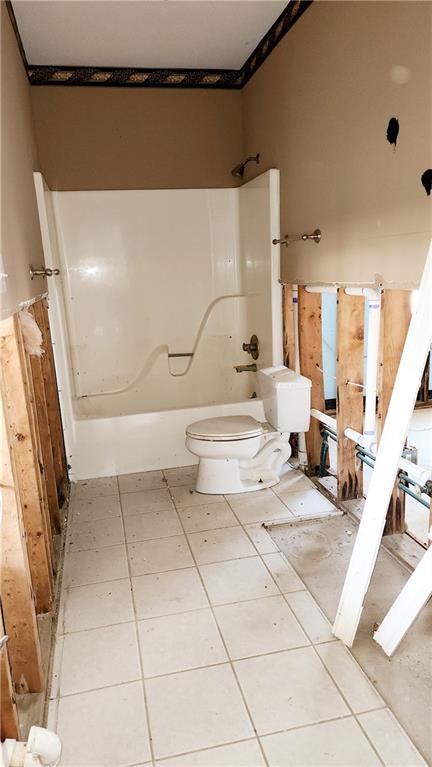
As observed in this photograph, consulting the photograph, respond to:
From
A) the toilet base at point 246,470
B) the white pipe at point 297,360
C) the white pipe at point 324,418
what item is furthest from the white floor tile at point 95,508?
the white pipe at point 324,418

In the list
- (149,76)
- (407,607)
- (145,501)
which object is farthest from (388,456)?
(149,76)

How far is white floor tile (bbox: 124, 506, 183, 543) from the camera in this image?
2.67m

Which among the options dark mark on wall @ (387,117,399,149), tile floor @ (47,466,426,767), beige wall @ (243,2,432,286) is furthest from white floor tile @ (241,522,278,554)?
dark mark on wall @ (387,117,399,149)

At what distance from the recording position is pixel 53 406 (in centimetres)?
295

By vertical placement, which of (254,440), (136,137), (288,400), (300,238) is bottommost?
(254,440)

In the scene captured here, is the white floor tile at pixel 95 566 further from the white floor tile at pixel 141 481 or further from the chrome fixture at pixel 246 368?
the chrome fixture at pixel 246 368

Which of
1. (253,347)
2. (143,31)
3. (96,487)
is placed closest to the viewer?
(143,31)

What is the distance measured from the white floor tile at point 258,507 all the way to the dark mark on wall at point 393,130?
71.7 inches

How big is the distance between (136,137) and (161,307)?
3.95 ft

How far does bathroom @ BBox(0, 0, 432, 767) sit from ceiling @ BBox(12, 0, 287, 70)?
0.02m

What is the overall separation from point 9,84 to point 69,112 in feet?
3.95

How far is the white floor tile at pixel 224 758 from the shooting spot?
1.46 meters

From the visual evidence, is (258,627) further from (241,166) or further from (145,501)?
(241,166)

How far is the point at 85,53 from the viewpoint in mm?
3189
